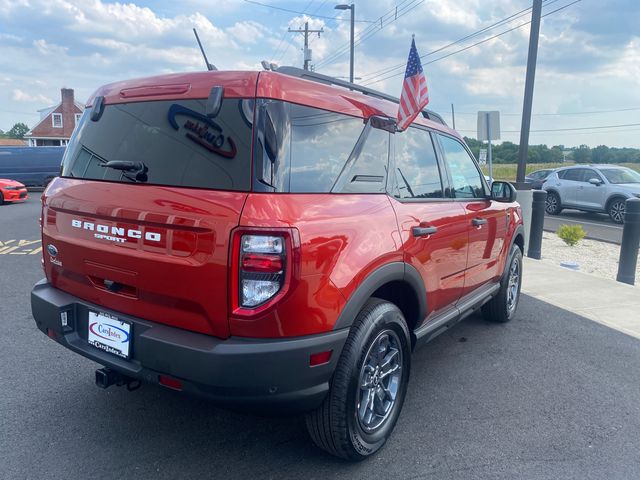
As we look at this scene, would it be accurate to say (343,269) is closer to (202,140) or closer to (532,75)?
(202,140)

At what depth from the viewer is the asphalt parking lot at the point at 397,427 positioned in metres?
2.63

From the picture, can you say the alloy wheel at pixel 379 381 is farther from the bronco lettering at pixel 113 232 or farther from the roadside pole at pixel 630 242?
the roadside pole at pixel 630 242

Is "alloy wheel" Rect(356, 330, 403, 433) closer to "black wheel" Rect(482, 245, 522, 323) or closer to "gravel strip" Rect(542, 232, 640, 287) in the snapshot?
"black wheel" Rect(482, 245, 522, 323)

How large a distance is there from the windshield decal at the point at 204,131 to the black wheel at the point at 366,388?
107cm

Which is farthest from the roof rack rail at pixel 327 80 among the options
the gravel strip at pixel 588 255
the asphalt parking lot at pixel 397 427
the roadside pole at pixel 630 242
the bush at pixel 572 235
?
the bush at pixel 572 235

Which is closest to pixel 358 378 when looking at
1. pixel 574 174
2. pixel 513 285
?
pixel 513 285

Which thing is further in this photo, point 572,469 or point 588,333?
point 588,333

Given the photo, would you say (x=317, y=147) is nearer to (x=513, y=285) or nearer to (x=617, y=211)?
(x=513, y=285)

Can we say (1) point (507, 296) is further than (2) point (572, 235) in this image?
No

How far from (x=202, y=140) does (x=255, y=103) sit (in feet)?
1.00

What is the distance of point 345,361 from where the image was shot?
8.05ft

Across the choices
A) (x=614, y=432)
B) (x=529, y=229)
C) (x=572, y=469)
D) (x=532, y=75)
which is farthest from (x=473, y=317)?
(x=532, y=75)

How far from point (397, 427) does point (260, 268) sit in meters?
1.59

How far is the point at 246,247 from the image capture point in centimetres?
212
